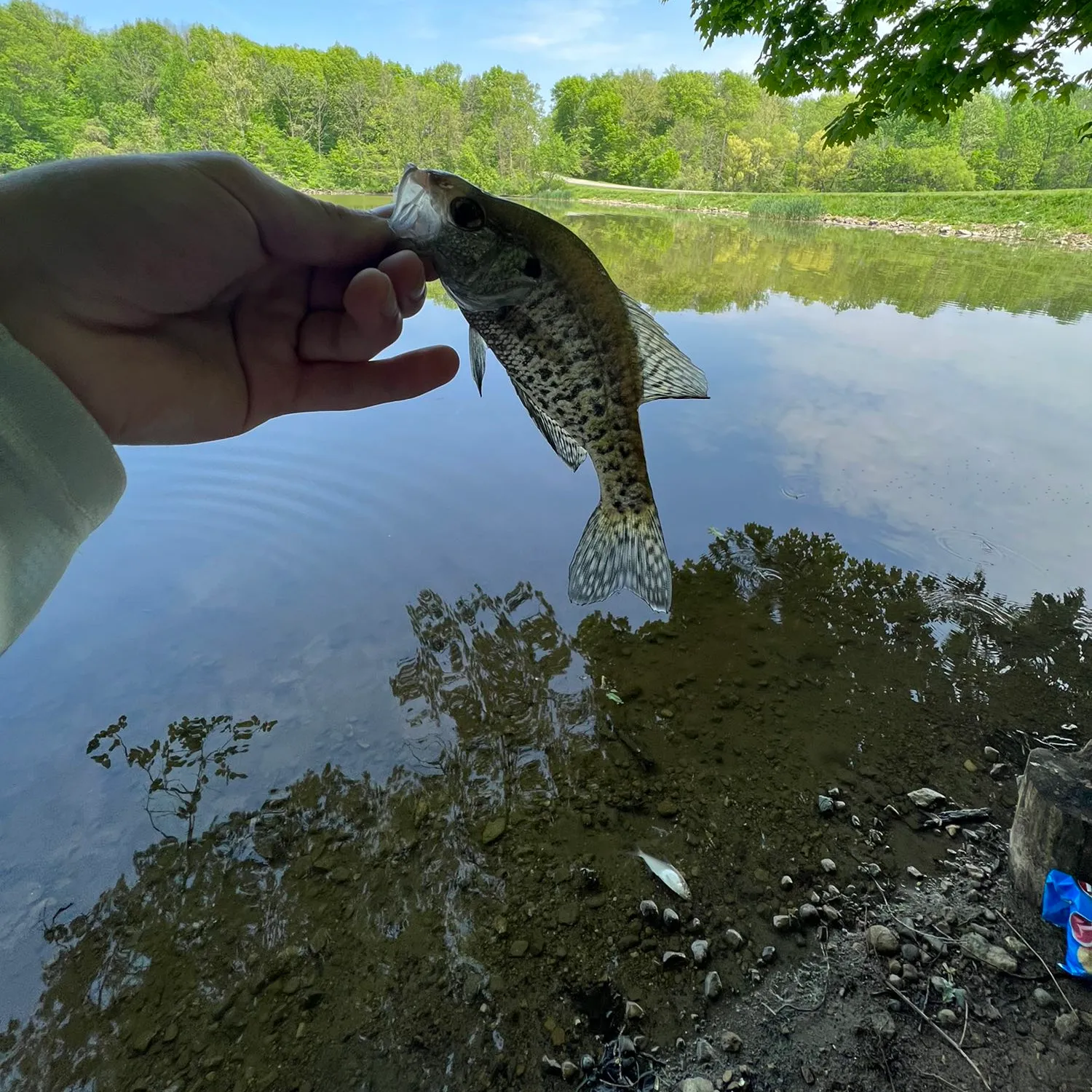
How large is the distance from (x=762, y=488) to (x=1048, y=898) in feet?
15.3

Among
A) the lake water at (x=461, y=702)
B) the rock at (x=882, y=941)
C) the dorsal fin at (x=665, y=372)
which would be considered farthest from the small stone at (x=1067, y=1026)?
the dorsal fin at (x=665, y=372)

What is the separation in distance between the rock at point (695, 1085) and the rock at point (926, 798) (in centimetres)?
199

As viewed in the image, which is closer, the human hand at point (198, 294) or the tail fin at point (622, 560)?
the human hand at point (198, 294)

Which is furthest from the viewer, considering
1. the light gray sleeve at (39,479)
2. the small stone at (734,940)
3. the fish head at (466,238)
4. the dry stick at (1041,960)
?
the small stone at (734,940)

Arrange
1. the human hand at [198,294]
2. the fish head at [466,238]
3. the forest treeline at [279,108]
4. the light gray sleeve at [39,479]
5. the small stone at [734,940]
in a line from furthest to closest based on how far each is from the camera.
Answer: the forest treeline at [279,108], the small stone at [734,940], the fish head at [466,238], the human hand at [198,294], the light gray sleeve at [39,479]

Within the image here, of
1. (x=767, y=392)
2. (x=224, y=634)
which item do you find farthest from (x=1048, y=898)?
(x=767, y=392)

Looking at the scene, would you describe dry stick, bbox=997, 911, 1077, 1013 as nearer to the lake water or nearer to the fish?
the lake water

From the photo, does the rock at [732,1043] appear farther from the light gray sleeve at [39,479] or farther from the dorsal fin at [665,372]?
the light gray sleeve at [39,479]

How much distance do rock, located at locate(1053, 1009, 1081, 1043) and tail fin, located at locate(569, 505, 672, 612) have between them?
7.63ft

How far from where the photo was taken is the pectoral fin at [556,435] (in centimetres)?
229

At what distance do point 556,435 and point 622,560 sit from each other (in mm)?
555

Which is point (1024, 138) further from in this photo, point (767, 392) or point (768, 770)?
point (768, 770)

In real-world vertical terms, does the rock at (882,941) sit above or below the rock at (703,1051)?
above

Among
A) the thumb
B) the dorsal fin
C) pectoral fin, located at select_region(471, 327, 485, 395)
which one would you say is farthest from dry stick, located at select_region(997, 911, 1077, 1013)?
the thumb
